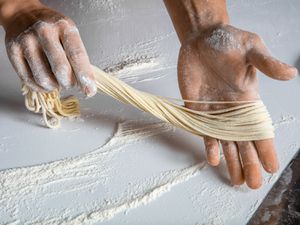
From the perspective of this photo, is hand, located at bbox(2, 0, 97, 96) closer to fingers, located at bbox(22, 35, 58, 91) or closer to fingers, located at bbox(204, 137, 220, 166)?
fingers, located at bbox(22, 35, 58, 91)

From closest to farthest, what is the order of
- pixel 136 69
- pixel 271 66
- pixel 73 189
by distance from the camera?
pixel 271 66
pixel 73 189
pixel 136 69

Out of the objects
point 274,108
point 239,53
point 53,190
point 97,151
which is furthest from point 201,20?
point 53,190

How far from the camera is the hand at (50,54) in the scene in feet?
3.20

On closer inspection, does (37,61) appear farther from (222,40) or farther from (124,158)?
(222,40)

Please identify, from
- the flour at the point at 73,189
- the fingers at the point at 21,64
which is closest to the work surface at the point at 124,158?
the flour at the point at 73,189

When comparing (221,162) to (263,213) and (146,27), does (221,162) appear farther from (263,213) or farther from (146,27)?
(146,27)

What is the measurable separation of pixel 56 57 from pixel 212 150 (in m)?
0.39

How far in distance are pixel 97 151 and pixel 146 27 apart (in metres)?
0.60

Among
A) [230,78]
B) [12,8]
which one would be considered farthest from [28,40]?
[230,78]

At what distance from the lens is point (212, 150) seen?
Result: 102cm

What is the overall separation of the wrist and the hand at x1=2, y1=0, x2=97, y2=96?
86 millimetres

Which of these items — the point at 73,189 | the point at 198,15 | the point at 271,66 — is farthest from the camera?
the point at 198,15

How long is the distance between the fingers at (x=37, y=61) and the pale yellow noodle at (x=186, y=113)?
0.10 meters

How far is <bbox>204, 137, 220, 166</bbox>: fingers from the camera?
101 cm
